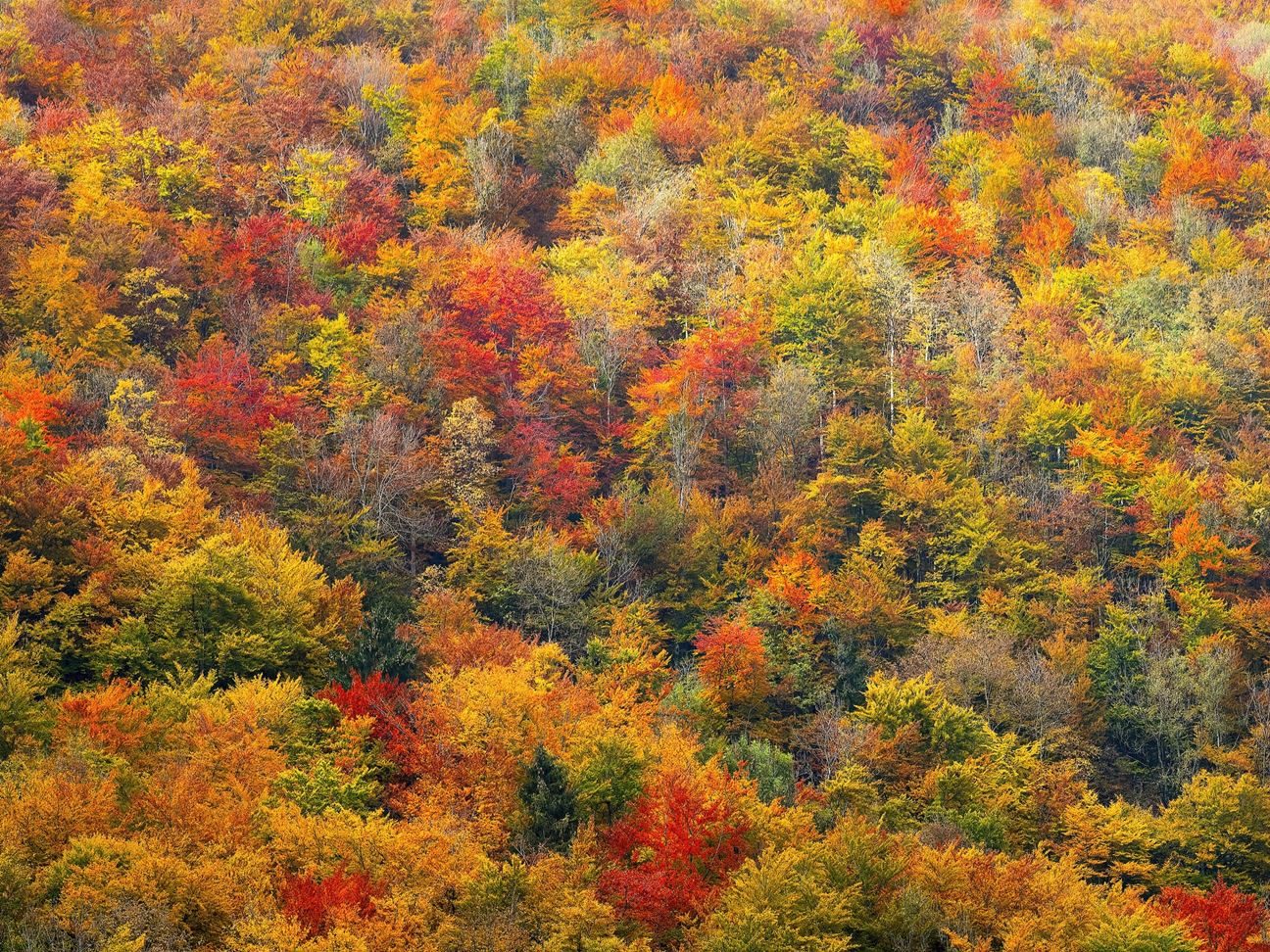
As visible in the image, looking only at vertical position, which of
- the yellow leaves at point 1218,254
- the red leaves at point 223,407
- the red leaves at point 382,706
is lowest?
the red leaves at point 382,706

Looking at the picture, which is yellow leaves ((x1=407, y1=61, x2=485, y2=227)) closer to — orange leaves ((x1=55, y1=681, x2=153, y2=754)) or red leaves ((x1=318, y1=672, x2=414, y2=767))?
red leaves ((x1=318, y1=672, x2=414, y2=767))

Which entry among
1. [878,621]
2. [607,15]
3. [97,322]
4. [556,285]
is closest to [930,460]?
[878,621]

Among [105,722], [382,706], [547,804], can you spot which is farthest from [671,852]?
[105,722]

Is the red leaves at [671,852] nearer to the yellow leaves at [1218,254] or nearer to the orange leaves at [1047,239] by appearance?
the orange leaves at [1047,239]

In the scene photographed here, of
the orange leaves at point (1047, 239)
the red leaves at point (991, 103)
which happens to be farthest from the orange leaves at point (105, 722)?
the red leaves at point (991, 103)

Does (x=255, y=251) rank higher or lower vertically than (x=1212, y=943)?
higher

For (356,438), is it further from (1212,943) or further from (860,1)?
(860,1)
